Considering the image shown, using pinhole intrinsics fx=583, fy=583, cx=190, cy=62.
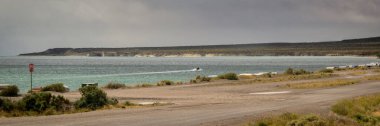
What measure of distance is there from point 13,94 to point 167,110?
15665mm

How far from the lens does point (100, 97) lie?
30359 millimetres

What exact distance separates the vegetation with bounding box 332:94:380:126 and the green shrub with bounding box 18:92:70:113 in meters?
13.0

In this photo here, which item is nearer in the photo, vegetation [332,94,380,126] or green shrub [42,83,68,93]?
vegetation [332,94,380,126]

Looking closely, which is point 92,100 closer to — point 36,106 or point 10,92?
point 36,106

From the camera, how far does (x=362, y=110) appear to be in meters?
27.4

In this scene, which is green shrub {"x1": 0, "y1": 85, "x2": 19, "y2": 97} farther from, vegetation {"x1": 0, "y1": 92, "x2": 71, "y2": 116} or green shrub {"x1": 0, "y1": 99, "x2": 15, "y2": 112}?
green shrub {"x1": 0, "y1": 99, "x2": 15, "y2": 112}

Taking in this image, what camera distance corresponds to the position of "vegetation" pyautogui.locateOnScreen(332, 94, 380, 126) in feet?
77.7

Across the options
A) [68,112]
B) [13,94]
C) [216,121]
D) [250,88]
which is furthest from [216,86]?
[216,121]

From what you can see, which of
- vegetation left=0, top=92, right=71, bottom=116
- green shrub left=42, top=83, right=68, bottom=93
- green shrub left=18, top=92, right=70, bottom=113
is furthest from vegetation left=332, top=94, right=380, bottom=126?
green shrub left=42, top=83, right=68, bottom=93

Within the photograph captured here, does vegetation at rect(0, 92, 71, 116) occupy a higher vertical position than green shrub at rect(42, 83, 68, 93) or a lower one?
higher

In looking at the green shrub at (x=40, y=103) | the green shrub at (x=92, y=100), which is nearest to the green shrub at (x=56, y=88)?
the green shrub at (x=92, y=100)

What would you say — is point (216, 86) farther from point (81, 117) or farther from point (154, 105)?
point (81, 117)

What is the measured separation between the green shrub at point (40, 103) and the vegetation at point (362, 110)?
42.6ft

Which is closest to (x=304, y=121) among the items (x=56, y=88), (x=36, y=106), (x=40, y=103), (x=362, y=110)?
(x=362, y=110)
